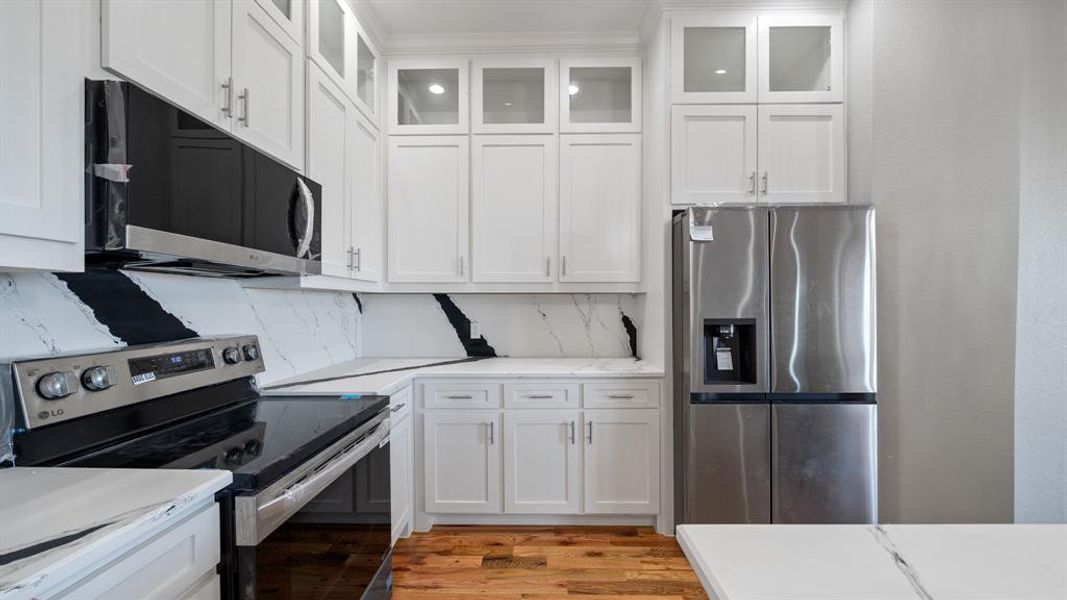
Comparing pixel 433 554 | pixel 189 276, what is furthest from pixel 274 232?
pixel 433 554

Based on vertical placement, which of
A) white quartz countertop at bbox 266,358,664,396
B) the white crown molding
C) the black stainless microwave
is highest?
the white crown molding

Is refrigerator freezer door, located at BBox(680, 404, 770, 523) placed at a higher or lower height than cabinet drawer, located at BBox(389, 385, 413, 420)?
lower

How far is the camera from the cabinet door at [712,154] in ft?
8.64

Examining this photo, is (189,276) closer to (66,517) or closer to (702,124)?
(66,517)

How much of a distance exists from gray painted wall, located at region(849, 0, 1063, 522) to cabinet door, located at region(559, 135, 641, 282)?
119 centimetres

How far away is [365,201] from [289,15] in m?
0.96

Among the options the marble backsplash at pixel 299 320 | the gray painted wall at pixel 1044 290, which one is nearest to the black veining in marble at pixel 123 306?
the marble backsplash at pixel 299 320

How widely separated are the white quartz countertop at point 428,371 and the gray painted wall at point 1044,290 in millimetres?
1530

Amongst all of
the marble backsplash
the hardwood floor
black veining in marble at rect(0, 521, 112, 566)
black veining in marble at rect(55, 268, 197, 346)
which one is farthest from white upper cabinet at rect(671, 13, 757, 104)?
black veining in marble at rect(0, 521, 112, 566)

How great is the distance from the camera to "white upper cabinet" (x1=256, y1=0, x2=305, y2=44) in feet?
5.65

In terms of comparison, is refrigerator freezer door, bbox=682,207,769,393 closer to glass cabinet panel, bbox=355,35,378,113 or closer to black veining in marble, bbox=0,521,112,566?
glass cabinet panel, bbox=355,35,378,113

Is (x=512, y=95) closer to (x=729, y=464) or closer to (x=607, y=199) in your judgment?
(x=607, y=199)

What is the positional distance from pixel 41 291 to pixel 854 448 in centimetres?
302

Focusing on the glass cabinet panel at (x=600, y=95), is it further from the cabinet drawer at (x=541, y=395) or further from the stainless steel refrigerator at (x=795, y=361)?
the cabinet drawer at (x=541, y=395)
